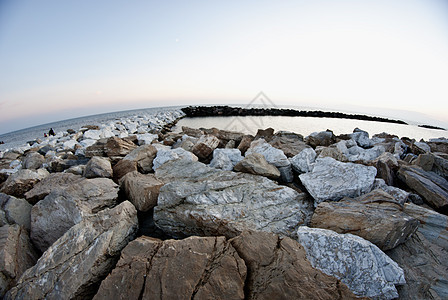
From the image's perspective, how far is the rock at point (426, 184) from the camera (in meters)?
3.33

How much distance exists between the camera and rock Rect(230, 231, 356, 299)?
1670 mm

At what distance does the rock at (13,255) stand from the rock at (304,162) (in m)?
4.93

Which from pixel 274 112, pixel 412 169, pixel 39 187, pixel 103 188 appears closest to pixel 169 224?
pixel 103 188

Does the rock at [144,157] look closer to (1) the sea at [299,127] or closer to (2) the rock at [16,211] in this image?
(2) the rock at [16,211]

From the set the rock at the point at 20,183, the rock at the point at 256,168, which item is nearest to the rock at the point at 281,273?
the rock at the point at 256,168

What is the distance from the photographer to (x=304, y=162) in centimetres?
432

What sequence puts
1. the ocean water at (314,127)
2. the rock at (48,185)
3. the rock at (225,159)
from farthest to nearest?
the ocean water at (314,127) < the rock at (225,159) < the rock at (48,185)

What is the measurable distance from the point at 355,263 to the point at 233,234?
140cm

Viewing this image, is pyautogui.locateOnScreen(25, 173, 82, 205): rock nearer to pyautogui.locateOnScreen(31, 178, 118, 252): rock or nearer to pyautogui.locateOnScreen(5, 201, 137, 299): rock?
pyautogui.locateOnScreen(31, 178, 118, 252): rock

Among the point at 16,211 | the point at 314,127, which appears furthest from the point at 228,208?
the point at 314,127

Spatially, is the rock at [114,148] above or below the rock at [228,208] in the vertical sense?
above

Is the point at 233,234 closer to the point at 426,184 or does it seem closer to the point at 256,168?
the point at 256,168

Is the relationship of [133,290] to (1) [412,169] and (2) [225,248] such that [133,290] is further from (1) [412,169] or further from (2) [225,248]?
(1) [412,169]

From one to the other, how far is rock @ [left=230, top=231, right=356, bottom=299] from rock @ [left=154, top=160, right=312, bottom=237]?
1.55 feet
